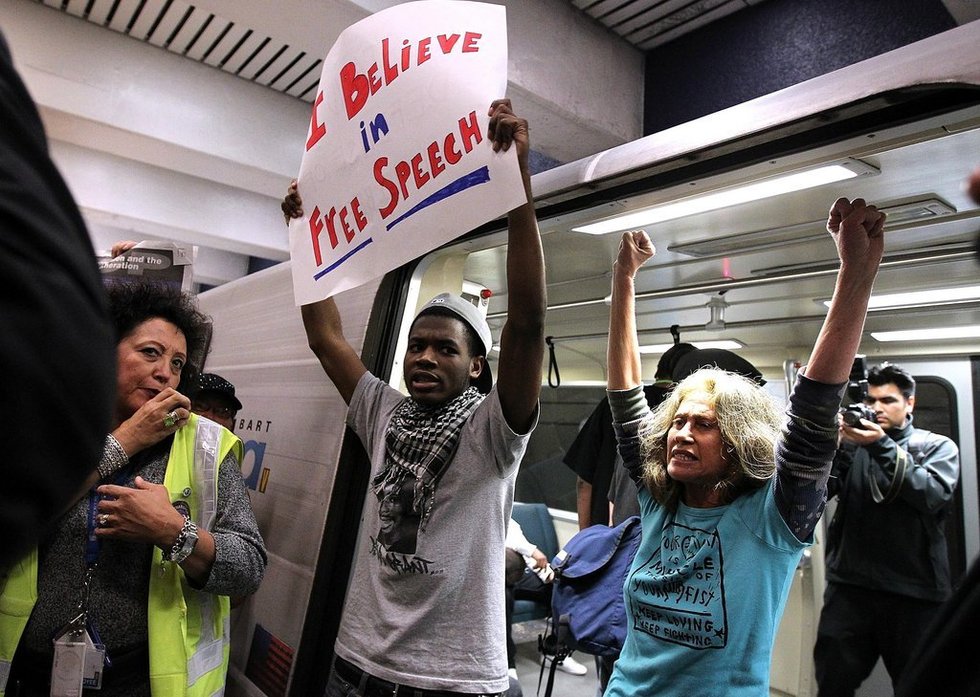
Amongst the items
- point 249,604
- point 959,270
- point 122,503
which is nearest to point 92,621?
point 122,503

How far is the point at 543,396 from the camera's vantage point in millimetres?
7402

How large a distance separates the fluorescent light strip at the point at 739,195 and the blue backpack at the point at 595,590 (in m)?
1.02

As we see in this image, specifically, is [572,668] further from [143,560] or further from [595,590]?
[143,560]

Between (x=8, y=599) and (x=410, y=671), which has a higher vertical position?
(x=8, y=599)

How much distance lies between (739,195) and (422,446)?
3.91ft

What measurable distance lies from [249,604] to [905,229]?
272 centimetres

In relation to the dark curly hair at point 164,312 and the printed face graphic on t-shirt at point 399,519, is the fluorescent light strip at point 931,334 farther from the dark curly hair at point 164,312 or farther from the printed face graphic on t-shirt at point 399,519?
the dark curly hair at point 164,312

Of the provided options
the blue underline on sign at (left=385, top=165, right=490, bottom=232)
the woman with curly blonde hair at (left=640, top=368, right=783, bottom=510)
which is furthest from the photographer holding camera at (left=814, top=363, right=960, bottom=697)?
the blue underline on sign at (left=385, top=165, right=490, bottom=232)

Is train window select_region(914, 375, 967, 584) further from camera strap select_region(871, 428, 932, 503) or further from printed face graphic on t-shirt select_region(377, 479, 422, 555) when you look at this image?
printed face graphic on t-shirt select_region(377, 479, 422, 555)

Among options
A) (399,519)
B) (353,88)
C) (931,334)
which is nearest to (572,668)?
(931,334)

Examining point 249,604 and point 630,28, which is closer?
point 249,604

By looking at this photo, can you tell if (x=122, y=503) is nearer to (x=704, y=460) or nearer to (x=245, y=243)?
(x=704, y=460)

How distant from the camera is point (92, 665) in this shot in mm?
1501

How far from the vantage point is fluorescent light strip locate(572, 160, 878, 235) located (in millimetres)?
1745
